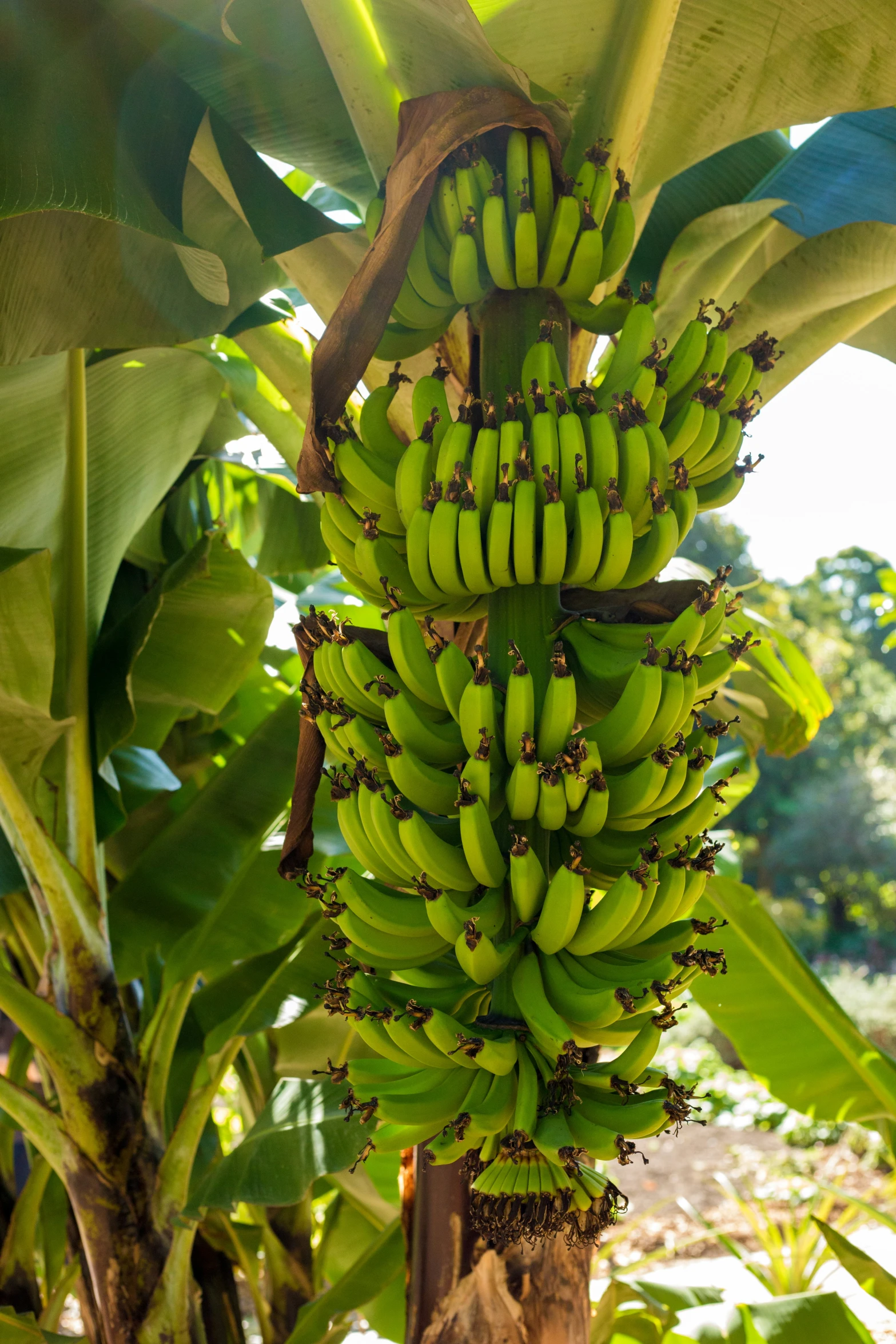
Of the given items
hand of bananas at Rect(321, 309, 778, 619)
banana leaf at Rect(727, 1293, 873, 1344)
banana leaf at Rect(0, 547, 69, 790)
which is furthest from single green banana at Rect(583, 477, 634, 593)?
banana leaf at Rect(727, 1293, 873, 1344)

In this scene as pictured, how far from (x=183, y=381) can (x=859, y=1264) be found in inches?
86.6

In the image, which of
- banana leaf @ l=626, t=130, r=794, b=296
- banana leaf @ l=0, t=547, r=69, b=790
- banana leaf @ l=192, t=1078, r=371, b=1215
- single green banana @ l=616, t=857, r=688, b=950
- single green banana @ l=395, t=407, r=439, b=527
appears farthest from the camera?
banana leaf @ l=626, t=130, r=794, b=296

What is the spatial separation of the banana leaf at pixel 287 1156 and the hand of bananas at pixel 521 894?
18.8 inches

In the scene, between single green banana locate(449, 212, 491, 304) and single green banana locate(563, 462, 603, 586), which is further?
single green banana locate(449, 212, 491, 304)

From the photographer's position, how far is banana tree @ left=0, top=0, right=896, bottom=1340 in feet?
3.88

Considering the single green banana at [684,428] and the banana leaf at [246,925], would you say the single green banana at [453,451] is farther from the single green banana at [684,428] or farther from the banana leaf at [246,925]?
the banana leaf at [246,925]

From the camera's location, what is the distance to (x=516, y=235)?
108 cm

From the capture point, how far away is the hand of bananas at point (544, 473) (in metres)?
0.99

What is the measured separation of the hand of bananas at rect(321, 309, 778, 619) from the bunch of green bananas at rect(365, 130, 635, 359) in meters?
0.08

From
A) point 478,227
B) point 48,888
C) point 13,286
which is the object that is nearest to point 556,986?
point 478,227

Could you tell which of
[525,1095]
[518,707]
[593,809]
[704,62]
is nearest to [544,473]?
[518,707]

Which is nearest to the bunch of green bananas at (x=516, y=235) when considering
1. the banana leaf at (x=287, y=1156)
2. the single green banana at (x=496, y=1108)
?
the single green banana at (x=496, y=1108)

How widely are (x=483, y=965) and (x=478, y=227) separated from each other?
827 millimetres

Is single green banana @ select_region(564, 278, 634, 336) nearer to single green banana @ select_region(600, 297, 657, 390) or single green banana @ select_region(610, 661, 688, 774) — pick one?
single green banana @ select_region(600, 297, 657, 390)
